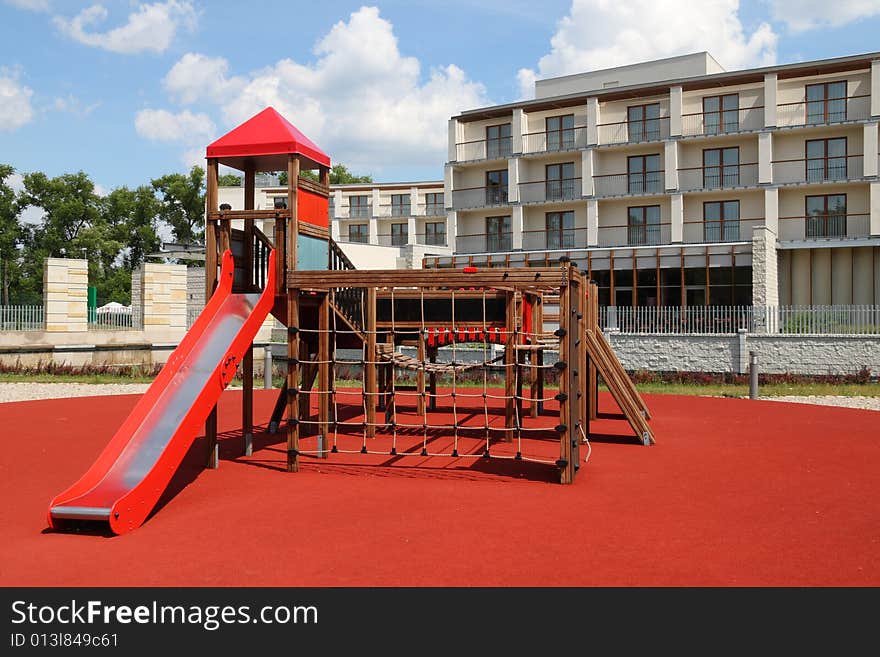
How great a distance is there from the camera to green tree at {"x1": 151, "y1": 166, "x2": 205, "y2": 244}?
71.1 meters

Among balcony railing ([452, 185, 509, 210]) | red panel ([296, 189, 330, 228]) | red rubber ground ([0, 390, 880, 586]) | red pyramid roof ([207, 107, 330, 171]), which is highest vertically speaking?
balcony railing ([452, 185, 509, 210])

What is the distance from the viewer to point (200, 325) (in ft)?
30.4

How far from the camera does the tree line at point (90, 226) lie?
6384 centimetres

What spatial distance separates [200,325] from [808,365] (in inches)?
879

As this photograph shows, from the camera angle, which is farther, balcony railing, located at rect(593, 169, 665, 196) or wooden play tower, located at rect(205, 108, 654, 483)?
balcony railing, located at rect(593, 169, 665, 196)

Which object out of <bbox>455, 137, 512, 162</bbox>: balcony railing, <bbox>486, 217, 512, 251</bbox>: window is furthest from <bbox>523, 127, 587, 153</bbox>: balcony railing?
<bbox>486, 217, 512, 251</bbox>: window

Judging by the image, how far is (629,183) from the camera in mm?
43719

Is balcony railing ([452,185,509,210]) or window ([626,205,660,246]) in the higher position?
balcony railing ([452,185,509,210])

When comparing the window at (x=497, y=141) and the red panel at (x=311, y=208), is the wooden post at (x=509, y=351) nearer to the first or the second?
the red panel at (x=311, y=208)

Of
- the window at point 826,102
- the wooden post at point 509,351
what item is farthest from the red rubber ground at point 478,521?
the window at point 826,102

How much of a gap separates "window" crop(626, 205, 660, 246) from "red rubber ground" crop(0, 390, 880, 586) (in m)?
32.2

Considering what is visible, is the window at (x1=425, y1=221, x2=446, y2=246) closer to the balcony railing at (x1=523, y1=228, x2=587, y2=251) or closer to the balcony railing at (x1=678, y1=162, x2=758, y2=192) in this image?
the balcony railing at (x1=523, y1=228, x2=587, y2=251)
